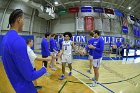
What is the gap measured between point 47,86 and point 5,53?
3913 mm

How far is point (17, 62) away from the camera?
1227mm

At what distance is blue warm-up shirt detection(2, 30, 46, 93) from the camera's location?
1224 mm

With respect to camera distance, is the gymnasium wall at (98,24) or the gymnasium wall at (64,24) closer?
the gymnasium wall at (64,24)

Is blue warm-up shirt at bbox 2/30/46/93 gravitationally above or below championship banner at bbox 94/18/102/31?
below

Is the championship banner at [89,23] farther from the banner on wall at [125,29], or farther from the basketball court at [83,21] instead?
the banner on wall at [125,29]

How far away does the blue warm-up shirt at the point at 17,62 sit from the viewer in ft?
4.01

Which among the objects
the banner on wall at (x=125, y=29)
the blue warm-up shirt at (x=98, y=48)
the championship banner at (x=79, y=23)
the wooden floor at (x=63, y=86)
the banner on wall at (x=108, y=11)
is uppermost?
the banner on wall at (x=108, y=11)

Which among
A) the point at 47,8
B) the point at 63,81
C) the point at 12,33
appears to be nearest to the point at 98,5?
the point at 47,8

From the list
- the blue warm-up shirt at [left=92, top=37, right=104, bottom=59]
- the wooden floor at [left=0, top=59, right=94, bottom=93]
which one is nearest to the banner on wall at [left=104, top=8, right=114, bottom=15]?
the wooden floor at [left=0, top=59, right=94, bottom=93]

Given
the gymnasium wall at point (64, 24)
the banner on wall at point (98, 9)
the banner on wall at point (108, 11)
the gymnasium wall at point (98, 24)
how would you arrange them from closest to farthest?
the gymnasium wall at point (64, 24)
the gymnasium wall at point (98, 24)
the banner on wall at point (98, 9)
the banner on wall at point (108, 11)

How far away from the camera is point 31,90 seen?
1355 mm

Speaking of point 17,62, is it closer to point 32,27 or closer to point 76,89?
point 76,89

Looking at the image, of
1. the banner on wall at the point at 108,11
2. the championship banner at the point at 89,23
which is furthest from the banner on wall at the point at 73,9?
the banner on wall at the point at 108,11

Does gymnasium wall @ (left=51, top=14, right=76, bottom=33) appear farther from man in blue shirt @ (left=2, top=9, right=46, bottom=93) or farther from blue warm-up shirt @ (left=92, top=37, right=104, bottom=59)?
man in blue shirt @ (left=2, top=9, right=46, bottom=93)
